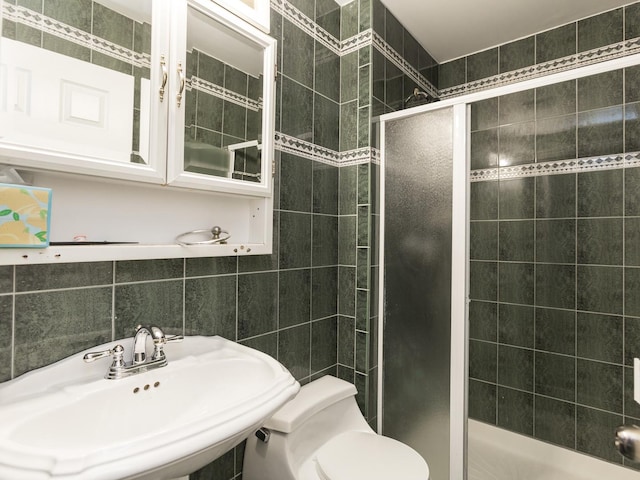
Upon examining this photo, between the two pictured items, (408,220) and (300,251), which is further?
(408,220)

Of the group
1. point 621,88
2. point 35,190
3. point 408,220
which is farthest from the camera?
point 408,220

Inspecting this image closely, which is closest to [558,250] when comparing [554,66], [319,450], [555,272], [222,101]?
[555,272]

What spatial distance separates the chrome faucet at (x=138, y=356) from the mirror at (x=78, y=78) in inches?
18.7

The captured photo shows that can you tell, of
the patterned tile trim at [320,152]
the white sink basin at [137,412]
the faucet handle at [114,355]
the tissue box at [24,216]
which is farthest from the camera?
the patterned tile trim at [320,152]

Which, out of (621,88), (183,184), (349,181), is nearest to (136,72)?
(183,184)

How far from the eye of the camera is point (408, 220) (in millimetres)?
1646

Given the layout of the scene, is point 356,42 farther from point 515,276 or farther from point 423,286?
point 515,276

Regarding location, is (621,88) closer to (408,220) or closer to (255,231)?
(408,220)

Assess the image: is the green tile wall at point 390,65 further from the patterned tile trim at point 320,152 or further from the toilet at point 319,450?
the toilet at point 319,450

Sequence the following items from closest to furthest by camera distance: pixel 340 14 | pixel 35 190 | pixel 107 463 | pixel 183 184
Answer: pixel 107 463, pixel 35 190, pixel 183 184, pixel 340 14

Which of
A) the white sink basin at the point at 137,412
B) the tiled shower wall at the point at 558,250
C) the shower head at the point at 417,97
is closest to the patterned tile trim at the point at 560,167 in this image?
the tiled shower wall at the point at 558,250

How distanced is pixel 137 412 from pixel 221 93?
3.26ft

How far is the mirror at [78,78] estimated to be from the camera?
756 mm

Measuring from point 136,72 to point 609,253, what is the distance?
219 cm
